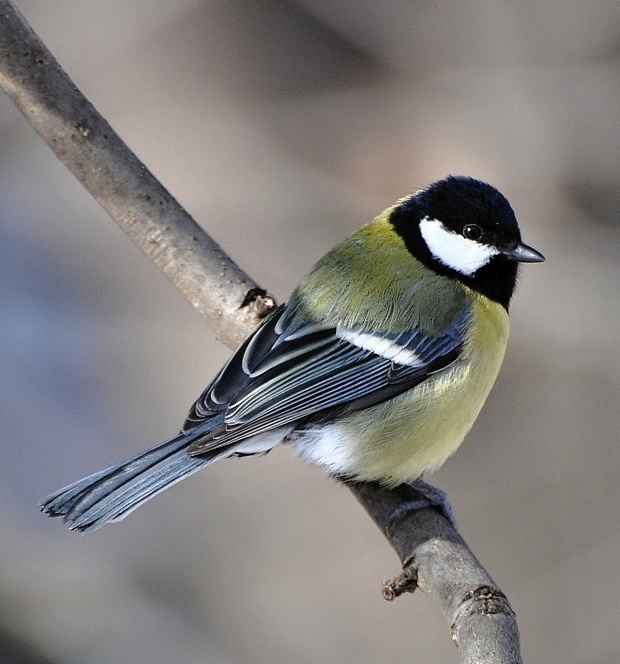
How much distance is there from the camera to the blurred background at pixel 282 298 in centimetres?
327

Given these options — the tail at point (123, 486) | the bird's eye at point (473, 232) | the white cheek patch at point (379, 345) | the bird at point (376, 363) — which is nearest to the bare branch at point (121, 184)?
the bird at point (376, 363)

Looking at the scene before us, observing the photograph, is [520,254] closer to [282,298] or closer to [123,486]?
[123,486]

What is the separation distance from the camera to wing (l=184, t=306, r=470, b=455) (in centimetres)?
209

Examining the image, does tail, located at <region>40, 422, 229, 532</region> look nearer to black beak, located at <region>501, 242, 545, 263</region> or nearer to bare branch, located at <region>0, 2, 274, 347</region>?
bare branch, located at <region>0, 2, 274, 347</region>

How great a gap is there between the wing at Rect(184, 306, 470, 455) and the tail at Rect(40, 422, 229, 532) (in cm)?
Result: 11

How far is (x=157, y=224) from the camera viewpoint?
7.27 ft

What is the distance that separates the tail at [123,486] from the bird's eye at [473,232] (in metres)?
0.83

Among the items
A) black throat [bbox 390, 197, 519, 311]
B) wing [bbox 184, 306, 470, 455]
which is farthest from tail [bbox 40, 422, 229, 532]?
black throat [bbox 390, 197, 519, 311]

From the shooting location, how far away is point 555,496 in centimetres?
355

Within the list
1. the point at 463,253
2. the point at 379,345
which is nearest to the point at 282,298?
the point at 463,253

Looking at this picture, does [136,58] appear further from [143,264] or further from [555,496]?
[555,496]

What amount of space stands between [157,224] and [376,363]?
0.61m

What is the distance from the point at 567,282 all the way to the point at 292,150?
1.28m

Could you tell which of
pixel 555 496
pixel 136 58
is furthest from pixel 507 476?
pixel 136 58
